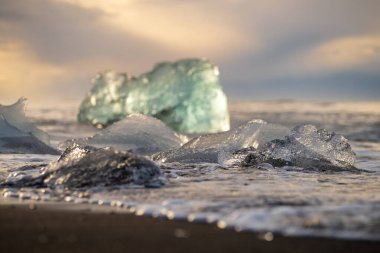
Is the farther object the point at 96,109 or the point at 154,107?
the point at 96,109

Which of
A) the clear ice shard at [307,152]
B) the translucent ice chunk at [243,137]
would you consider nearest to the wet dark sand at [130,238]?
the clear ice shard at [307,152]

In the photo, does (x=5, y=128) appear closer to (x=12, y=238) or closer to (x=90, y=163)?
(x=90, y=163)

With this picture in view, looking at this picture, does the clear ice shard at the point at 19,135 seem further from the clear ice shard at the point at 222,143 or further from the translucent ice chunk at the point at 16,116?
the clear ice shard at the point at 222,143

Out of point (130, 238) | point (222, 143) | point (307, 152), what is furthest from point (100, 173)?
point (222, 143)

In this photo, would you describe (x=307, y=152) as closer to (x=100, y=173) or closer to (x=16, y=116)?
(x=100, y=173)

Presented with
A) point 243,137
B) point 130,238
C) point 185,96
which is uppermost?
point 185,96

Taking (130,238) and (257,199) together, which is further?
(257,199)

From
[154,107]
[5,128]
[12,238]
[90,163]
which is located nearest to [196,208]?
[12,238]
